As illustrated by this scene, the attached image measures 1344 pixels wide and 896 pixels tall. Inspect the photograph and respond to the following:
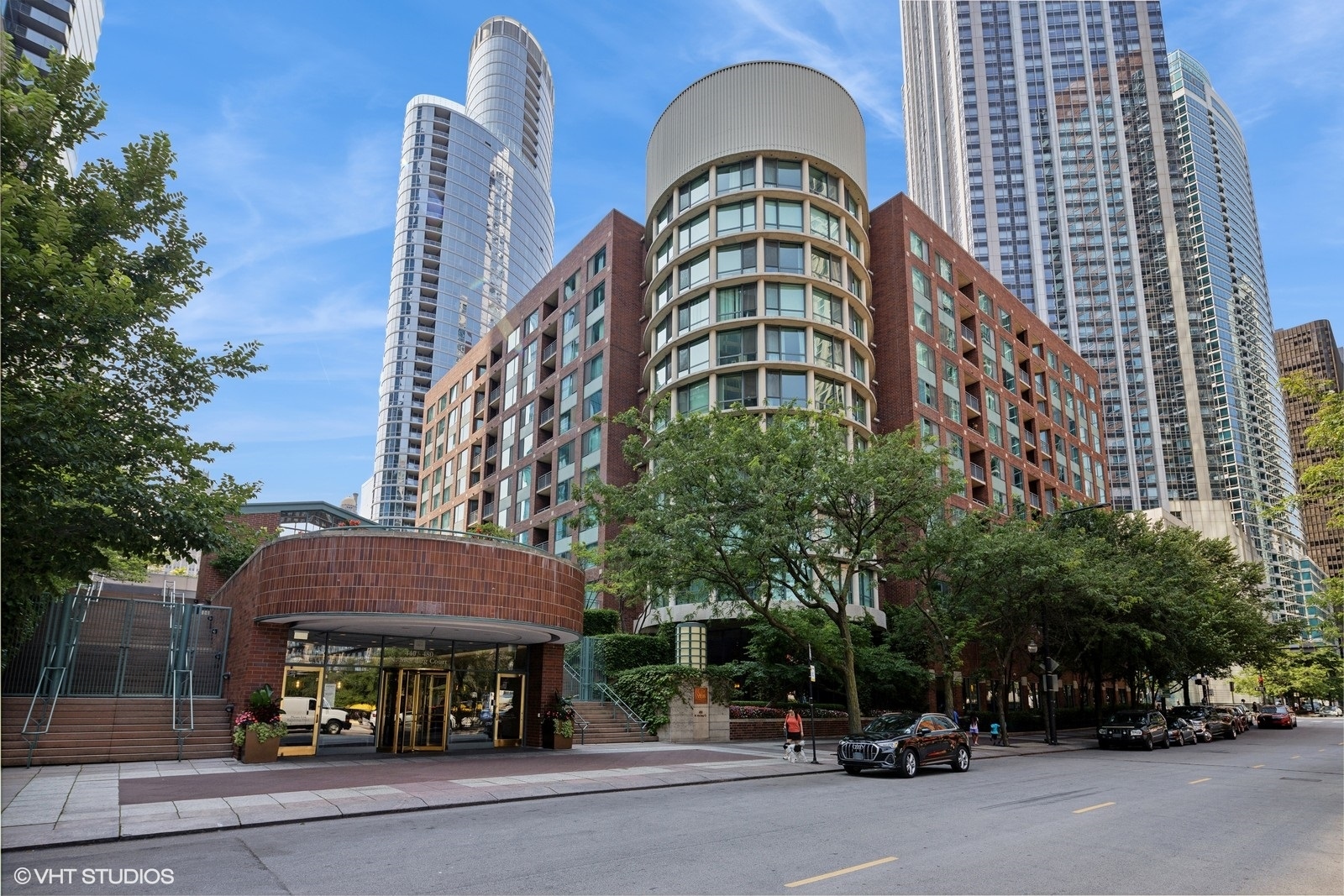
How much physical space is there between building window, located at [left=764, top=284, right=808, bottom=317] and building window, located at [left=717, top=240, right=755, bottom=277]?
1.68 metres

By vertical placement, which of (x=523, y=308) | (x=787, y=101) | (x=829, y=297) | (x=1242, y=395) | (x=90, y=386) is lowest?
(x=90, y=386)

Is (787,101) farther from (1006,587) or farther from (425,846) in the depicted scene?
(425,846)

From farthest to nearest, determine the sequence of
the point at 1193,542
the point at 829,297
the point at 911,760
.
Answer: the point at 1193,542 < the point at 829,297 < the point at 911,760

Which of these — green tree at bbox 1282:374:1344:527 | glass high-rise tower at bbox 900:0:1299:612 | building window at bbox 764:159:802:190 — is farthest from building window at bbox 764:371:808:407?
glass high-rise tower at bbox 900:0:1299:612

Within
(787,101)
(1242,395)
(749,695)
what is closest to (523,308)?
(787,101)

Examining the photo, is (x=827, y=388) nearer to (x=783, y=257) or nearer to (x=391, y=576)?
(x=783, y=257)

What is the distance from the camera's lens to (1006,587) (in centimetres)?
3394

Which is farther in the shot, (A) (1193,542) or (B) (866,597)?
(A) (1193,542)

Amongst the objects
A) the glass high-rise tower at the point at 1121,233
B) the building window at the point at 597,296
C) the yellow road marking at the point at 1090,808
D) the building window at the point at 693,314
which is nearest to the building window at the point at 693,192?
the building window at the point at 693,314

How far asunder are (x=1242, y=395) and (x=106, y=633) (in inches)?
7522

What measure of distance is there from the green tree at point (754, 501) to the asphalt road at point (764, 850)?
32.1ft

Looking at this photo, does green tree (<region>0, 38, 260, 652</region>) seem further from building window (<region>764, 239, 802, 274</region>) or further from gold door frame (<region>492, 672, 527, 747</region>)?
building window (<region>764, 239, 802, 274</region>)

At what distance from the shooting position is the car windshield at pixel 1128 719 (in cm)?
3581

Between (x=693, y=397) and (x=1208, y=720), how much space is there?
31082mm
